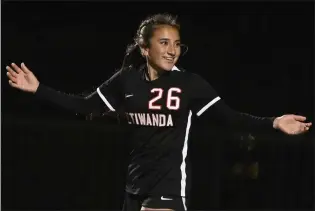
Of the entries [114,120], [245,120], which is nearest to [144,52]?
[245,120]

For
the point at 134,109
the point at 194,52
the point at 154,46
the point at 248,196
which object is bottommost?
the point at 248,196

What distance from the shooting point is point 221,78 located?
6.23 metres

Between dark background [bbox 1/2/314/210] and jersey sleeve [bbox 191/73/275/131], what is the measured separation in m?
2.60

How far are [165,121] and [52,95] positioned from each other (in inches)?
23.5

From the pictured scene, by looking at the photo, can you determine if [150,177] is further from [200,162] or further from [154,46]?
[200,162]

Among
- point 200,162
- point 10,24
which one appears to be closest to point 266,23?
point 200,162

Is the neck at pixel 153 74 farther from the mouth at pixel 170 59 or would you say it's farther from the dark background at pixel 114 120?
the dark background at pixel 114 120

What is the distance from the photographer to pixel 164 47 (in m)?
3.18

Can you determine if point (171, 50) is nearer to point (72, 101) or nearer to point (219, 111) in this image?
point (219, 111)

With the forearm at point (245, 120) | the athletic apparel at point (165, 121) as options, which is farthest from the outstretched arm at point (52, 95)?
the forearm at point (245, 120)

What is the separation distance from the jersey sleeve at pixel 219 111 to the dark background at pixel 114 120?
2.60 m

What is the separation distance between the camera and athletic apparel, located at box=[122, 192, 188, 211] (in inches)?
122

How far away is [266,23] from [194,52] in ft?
2.33

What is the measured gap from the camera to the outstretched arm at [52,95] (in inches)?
131
